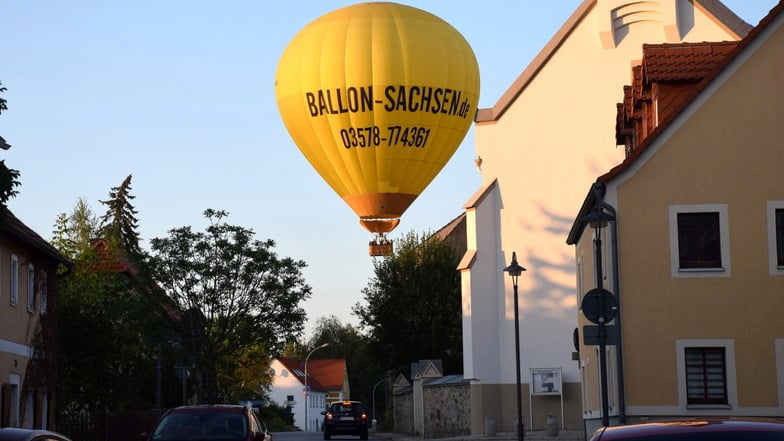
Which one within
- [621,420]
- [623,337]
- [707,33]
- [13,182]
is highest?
[707,33]

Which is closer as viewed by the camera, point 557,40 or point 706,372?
point 706,372

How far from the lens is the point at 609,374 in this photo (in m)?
29.5

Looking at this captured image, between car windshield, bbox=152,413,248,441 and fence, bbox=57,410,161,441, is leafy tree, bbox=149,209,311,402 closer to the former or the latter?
fence, bbox=57,410,161,441

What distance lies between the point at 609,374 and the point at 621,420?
2271 millimetres

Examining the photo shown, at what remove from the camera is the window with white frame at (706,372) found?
2711 cm

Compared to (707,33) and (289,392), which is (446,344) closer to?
(707,33)

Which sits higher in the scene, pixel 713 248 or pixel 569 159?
pixel 569 159

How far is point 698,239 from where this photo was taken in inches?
1112

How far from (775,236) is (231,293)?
93.9 ft

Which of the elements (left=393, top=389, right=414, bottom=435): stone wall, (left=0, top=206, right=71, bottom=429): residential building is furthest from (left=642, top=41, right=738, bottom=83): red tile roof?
(left=393, top=389, right=414, bottom=435): stone wall

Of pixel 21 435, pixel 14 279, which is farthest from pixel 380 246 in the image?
pixel 21 435

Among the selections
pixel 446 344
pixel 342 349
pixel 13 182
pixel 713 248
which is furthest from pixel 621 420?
pixel 342 349

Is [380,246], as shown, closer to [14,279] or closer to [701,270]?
[14,279]

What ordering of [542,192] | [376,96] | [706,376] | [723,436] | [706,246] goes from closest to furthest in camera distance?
[723,436] < [706,376] < [706,246] < [376,96] < [542,192]
